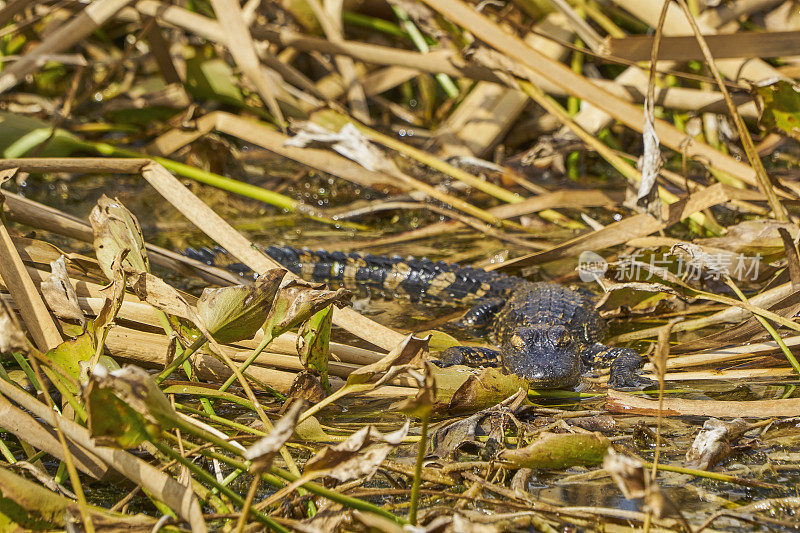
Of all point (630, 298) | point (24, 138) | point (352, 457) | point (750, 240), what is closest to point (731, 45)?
point (750, 240)

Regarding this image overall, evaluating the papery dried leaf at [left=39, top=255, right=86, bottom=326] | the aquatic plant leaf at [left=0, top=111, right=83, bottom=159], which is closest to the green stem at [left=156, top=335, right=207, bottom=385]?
the papery dried leaf at [left=39, top=255, right=86, bottom=326]

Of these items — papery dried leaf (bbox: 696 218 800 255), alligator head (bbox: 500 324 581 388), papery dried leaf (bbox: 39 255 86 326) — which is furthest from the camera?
papery dried leaf (bbox: 696 218 800 255)

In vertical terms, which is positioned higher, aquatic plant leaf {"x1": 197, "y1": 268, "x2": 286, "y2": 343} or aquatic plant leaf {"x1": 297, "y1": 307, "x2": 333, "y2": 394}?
aquatic plant leaf {"x1": 197, "y1": 268, "x2": 286, "y2": 343}

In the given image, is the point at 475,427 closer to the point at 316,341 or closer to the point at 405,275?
the point at 316,341

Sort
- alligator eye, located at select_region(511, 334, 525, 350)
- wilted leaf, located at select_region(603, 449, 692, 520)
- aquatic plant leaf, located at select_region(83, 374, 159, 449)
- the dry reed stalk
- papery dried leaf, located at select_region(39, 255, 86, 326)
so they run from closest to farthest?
wilted leaf, located at select_region(603, 449, 692, 520) → aquatic plant leaf, located at select_region(83, 374, 159, 449) → papery dried leaf, located at select_region(39, 255, 86, 326) → alligator eye, located at select_region(511, 334, 525, 350) → the dry reed stalk

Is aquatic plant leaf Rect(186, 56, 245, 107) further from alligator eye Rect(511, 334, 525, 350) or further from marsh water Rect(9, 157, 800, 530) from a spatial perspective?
alligator eye Rect(511, 334, 525, 350)

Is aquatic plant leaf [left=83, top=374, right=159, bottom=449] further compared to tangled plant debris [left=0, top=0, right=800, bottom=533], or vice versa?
tangled plant debris [left=0, top=0, right=800, bottom=533]

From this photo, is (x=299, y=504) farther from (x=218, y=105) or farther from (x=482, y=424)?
(x=218, y=105)
